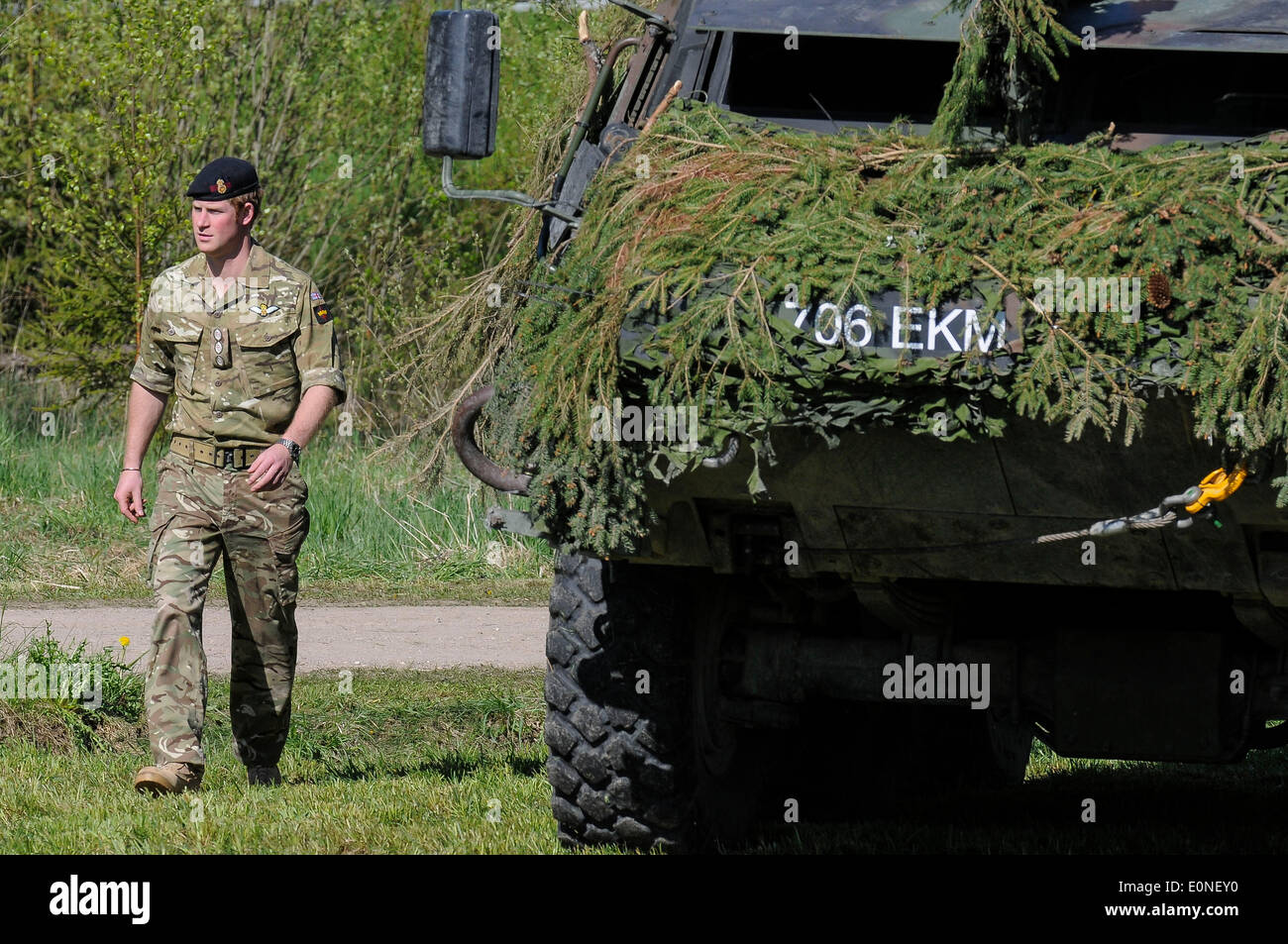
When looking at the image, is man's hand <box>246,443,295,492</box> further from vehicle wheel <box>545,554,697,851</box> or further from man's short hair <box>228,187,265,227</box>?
vehicle wheel <box>545,554,697,851</box>

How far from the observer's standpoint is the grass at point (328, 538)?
9.79 m

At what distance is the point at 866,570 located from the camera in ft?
13.7

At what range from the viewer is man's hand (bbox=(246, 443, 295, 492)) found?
519cm

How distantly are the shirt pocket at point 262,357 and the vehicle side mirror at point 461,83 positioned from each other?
1.19m

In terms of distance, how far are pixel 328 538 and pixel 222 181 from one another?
5452mm

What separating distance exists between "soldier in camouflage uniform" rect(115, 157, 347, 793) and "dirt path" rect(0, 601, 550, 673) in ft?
6.97

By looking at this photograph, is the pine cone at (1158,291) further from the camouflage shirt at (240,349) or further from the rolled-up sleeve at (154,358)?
the rolled-up sleeve at (154,358)

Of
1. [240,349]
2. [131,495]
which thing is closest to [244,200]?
[240,349]

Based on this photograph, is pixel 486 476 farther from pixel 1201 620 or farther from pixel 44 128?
pixel 44 128

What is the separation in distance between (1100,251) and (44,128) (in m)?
10.9

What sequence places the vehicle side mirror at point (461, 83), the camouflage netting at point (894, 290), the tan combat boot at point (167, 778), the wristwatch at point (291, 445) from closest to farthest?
the camouflage netting at point (894, 290) < the vehicle side mirror at point (461, 83) < the tan combat boot at point (167, 778) < the wristwatch at point (291, 445)

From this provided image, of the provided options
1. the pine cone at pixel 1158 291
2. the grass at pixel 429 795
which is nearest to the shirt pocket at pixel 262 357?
the grass at pixel 429 795

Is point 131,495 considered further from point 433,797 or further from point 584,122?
point 584,122
